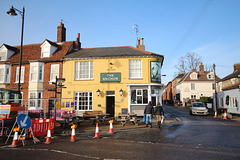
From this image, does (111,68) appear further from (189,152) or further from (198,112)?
(189,152)

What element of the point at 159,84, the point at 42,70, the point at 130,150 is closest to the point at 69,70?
the point at 42,70

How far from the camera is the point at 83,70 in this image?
69.2 ft

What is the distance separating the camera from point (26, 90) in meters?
21.7

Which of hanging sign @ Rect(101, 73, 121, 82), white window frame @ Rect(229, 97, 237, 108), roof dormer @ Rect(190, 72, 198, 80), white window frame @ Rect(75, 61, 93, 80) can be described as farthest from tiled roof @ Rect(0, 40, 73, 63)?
roof dormer @ Rect(190, 72, 198, 80)

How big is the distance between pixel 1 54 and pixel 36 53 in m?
5.07

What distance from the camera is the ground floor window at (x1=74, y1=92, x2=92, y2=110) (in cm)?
2040

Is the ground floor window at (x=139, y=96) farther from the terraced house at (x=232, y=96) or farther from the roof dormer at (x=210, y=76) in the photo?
the roof dormer at (x=210, y=76)

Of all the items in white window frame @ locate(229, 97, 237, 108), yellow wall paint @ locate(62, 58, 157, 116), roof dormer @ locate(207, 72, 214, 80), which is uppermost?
roof dormer @ locate(207, 72, 214, 80)

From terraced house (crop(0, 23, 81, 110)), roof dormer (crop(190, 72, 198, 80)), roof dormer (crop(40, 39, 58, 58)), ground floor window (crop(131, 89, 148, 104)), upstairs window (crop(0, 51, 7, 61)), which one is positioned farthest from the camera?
roof dormer (crop(190, 72, 198, 80))

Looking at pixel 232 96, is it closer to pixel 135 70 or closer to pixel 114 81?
pixel 135 70

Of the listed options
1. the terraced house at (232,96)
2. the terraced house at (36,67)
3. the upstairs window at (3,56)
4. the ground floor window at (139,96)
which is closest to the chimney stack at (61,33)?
the terraced house at (36,67)

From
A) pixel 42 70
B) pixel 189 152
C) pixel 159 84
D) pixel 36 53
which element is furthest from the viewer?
pixel 36 53

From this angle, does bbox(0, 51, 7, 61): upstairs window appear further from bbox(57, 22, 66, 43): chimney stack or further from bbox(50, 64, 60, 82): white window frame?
bbox(50, 64, 60, 82): white window frame

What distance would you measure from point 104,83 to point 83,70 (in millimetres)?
2979
